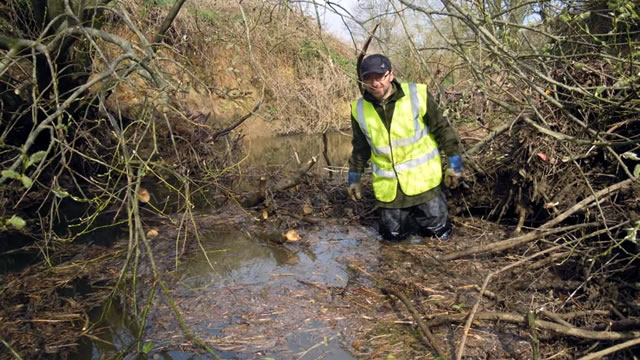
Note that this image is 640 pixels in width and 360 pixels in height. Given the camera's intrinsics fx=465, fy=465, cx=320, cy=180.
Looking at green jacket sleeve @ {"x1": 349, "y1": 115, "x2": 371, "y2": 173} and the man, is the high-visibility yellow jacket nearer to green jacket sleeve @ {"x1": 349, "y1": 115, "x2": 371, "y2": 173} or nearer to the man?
the man

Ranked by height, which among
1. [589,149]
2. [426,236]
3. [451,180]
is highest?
[589,149]

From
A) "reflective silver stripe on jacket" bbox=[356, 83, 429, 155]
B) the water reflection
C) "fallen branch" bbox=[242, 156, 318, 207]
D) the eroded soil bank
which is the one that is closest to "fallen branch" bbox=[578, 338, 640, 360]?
the eroded soil bank

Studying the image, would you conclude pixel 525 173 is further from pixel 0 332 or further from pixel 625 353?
pixel 0 332

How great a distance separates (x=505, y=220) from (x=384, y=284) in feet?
6.27

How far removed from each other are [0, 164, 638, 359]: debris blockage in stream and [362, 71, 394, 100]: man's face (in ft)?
4.88

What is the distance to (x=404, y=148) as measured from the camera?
449 cm

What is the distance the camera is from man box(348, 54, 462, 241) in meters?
4.41

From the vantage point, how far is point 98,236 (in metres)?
5.13

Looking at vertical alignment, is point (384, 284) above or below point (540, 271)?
below

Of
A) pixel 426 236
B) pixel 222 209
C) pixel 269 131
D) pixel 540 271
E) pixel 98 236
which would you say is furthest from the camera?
pixel 269 131

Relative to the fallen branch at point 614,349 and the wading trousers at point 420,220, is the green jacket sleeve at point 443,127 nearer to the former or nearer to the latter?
the wading trousers at point 420,220

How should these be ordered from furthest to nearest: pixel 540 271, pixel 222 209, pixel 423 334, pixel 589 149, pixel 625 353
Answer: pixel 222 209 < pixel 589 149 < pixel 540 271 < pixel 423 334 < pixel 625 353

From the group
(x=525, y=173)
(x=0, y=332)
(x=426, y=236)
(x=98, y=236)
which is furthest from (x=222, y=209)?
(x=525, y=173)

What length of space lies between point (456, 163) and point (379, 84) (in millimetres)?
1070
